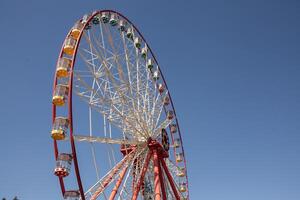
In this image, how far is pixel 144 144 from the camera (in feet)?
68.6

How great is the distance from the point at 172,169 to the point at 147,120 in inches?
174

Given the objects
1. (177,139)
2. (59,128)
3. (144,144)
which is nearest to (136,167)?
(144,144)

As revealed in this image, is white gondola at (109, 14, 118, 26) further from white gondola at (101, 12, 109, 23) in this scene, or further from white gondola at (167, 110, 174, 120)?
white gondola at (167, 110, 174, 120)

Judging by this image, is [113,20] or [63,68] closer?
[63,68]

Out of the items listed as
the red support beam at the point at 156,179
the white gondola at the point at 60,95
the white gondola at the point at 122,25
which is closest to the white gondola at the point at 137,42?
the white gondola at the point at 122,25

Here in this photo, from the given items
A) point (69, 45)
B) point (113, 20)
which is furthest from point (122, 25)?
point (69, 45)

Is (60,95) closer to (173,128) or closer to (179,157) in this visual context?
(179,157)

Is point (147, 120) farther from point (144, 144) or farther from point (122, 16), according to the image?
point (122, 16)

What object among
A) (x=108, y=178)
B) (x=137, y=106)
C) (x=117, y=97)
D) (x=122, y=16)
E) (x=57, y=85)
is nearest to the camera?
(x=57, y=85)

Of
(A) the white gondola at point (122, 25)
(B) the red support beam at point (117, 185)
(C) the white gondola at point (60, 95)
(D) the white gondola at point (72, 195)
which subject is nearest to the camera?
(D) the white gondola at point (72, 195)

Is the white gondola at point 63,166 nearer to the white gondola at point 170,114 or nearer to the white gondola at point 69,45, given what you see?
the white gondola at point 69,45

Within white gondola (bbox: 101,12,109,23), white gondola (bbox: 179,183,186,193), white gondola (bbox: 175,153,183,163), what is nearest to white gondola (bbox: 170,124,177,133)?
white gondola (bbox: 175,153,183,163)

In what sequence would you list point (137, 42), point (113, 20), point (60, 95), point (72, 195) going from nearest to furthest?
point (72, 195), point (60, 95), point (113, 20), point (137, 42)

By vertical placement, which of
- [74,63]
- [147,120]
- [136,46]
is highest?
[136,46]
